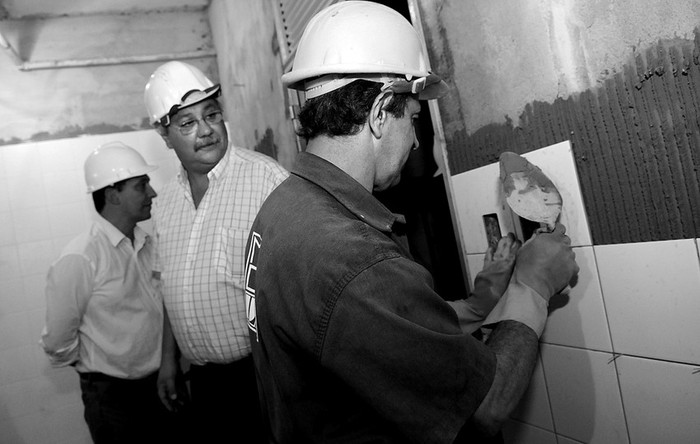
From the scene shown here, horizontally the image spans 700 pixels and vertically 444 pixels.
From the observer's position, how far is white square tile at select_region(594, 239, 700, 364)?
37.1 inches

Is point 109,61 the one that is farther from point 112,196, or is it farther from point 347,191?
point 347,191

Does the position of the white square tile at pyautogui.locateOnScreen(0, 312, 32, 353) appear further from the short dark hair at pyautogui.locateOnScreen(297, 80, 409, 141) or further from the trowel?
the trowel

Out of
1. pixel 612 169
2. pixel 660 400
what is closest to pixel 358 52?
pixel 612 169

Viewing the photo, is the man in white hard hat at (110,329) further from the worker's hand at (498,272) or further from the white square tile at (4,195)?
the worker's hand at (498,272)

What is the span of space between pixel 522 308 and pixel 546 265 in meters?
0.14

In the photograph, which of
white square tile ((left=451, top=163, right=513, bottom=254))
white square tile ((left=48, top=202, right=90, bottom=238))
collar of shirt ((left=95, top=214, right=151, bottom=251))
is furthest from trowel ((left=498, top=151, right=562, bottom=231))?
white square tile ((left=48, top=202, right=90, bottom=238))

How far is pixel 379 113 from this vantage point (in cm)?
97

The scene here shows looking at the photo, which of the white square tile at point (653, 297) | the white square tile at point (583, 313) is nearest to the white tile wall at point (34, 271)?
the white square tile at point (583, 313)

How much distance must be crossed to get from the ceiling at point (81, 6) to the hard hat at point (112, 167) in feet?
4.86

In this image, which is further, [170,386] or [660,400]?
[170,386]

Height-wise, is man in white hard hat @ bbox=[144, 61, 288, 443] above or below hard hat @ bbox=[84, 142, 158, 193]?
below

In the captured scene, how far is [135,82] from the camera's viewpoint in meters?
3.78

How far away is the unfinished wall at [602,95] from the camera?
0.91 meters

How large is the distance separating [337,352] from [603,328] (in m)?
A: 0.73
